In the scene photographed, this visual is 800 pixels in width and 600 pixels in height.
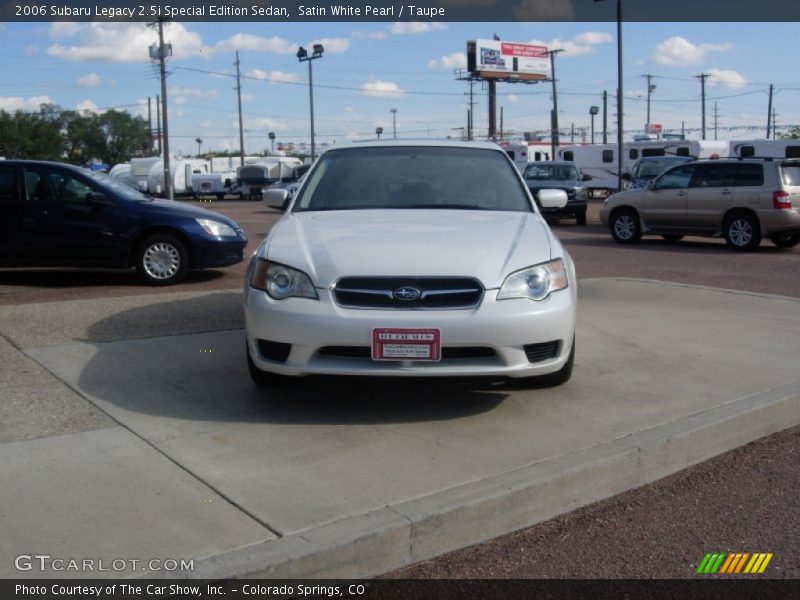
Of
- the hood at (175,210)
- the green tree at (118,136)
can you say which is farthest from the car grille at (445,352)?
the green tree at (118,136)

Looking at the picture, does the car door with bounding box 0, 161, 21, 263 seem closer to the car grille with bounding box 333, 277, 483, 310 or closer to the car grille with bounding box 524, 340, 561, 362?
the car grille with bounding box 333, 277, 483, 310

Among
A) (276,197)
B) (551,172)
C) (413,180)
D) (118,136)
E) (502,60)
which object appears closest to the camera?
(413,180)

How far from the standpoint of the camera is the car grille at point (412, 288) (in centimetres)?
476

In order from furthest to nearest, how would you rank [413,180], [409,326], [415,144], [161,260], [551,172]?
1. [551,172]
2. [161,260]
3. [415,144]
4. [413,180]
5. [409,326]

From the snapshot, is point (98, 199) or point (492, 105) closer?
point (98, 199)

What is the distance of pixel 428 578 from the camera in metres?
3.51

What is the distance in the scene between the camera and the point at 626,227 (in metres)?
18.1

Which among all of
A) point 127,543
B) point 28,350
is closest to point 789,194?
point 28,350

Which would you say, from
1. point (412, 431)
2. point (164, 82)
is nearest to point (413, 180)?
point (412, 431)

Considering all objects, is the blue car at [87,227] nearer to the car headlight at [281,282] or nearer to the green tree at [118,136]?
the car headlight at [281,282]

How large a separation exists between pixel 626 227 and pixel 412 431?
14253 millimetres

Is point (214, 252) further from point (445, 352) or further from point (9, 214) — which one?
point (445, 352)

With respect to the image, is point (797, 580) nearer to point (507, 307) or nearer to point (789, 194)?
point (507, 307)

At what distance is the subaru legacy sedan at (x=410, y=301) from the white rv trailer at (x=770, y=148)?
36.0 metres
